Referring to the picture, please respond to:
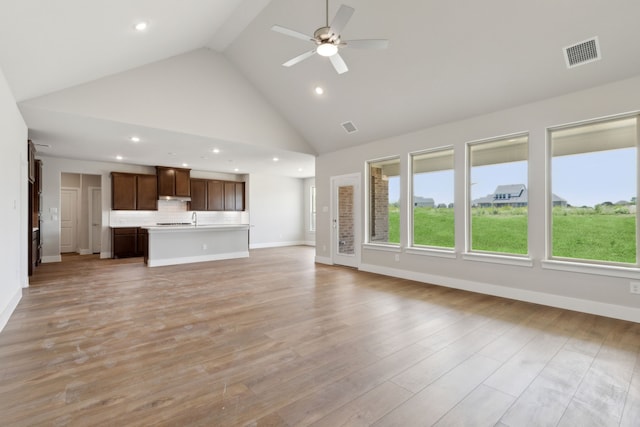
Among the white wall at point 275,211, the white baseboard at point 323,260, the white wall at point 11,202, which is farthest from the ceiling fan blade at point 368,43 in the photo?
the white wall at point 275,211

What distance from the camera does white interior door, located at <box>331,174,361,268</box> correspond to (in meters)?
6.87

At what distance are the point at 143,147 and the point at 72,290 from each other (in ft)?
10.8

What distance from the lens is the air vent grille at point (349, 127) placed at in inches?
242

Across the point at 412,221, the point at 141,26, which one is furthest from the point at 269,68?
the point at 412,221

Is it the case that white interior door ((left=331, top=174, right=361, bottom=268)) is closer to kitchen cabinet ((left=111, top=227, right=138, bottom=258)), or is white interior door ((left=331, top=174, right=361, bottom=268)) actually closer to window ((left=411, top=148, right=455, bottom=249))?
window ((left=411, top=148, right=455, bottom=249))

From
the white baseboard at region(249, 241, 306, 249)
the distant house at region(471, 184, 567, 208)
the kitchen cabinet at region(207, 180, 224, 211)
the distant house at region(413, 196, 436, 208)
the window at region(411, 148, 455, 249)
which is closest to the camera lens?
the distant house at region(471, 184, 567, 208)

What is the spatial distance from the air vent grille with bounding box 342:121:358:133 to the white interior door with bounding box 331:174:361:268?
100cm

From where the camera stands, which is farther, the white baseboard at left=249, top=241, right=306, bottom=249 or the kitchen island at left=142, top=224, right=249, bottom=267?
the white baseboard at left=249, top=241, right=306, bottom=249

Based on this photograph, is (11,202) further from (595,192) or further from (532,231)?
(595,192)

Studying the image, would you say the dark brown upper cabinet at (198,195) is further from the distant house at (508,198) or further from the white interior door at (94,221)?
the distant house at (508,198)

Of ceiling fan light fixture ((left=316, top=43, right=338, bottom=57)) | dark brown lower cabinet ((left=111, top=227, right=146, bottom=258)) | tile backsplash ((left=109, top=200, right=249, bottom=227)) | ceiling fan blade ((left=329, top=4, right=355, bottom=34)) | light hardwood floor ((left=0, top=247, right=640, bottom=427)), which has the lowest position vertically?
light hardwood floor ((left=0, top=247, right=640, bottom=427))

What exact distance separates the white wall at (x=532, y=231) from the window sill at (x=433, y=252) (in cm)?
6

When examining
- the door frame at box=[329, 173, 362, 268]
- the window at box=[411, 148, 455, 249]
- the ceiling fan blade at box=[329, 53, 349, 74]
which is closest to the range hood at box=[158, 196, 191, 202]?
the door frame at box=[329, 173, 362, 268]

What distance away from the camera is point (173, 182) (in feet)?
31.1
